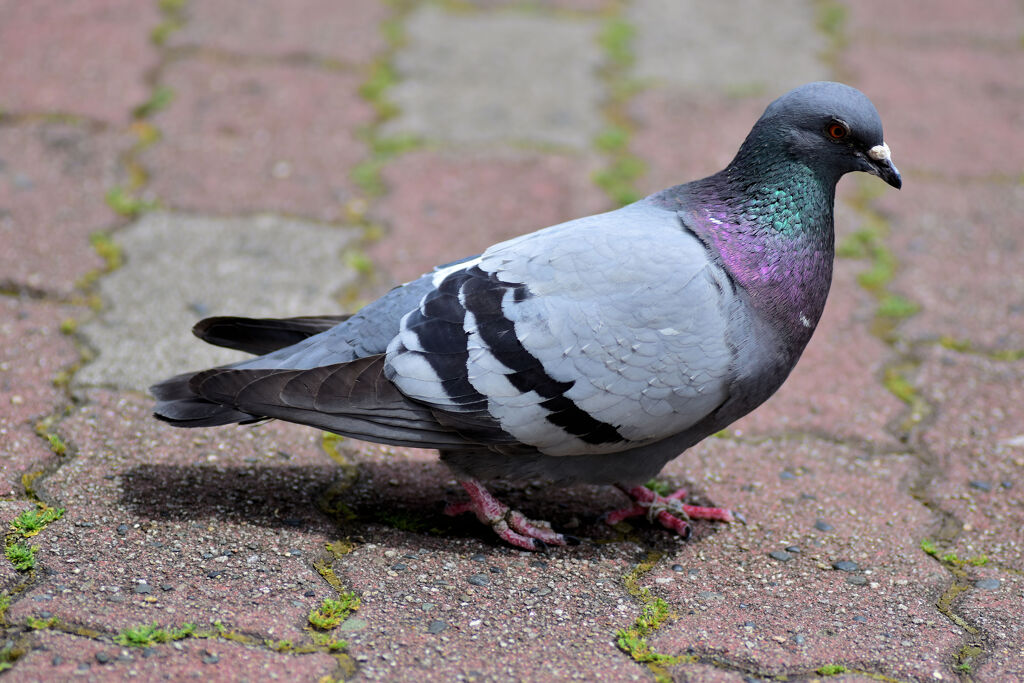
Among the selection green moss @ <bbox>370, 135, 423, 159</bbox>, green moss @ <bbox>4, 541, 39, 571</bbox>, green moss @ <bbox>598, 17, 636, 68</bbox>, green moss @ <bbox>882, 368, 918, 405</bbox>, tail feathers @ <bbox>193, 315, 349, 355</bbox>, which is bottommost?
green moss @ <bbox>4, 541, 39, 571</bbox>

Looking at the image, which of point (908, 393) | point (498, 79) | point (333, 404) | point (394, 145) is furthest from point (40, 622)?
point (498, 79)

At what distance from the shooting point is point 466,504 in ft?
11.0

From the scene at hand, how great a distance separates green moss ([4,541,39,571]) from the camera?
2777 millimetres

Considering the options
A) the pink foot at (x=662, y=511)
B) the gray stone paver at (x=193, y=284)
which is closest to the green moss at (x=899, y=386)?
the pink foot at (x=662, y=511)

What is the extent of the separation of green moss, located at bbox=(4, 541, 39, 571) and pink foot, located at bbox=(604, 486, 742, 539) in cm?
168

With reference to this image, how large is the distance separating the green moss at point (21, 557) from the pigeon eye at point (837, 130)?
8.10 ft

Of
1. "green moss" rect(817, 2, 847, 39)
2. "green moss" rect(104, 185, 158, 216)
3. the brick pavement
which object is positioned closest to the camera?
the brick pavement

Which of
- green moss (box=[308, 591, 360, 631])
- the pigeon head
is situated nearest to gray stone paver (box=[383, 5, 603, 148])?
the pigeon head

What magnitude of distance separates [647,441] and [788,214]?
77cm

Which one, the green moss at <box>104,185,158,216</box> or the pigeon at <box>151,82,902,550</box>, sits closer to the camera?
the pigeon at <box>151,82,902,550</box>

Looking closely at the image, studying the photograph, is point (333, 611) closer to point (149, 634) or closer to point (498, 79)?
point (149, 634)

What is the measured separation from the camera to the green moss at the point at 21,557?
9.11 ft

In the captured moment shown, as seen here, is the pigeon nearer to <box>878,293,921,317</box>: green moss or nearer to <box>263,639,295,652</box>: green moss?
<box>263,639,295,652</box>: green moss

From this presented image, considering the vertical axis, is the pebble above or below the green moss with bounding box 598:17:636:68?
below
